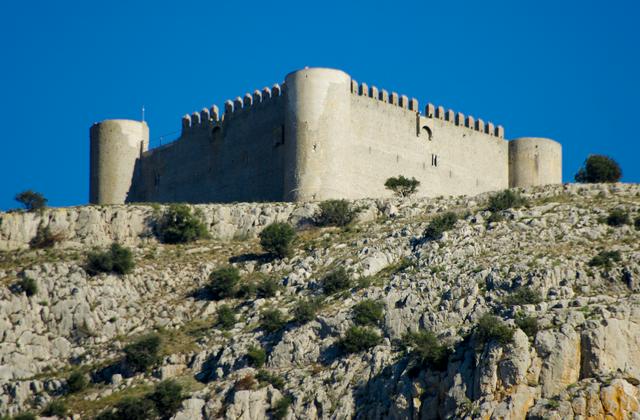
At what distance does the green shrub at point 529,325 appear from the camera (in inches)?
1646

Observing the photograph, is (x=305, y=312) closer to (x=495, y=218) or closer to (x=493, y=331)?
(x=495, y=218)

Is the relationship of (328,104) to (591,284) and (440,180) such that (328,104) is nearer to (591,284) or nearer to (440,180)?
(440,180)

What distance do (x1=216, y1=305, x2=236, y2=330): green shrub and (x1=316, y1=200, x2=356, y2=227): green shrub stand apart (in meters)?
8.29

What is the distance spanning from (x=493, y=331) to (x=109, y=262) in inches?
752

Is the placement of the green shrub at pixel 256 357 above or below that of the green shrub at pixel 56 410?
above

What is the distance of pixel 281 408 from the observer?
4512 centimetres

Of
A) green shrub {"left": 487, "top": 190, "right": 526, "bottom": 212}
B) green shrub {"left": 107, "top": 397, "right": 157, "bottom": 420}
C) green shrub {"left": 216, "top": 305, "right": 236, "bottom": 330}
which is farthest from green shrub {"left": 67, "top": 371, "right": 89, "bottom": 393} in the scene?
green shrub {"left": 487, "top": 190, "right": 526, "bottom": 212}

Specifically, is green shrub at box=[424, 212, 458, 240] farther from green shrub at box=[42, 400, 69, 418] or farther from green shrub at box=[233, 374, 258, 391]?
green shrub at box=[42, 400, 69, 418]

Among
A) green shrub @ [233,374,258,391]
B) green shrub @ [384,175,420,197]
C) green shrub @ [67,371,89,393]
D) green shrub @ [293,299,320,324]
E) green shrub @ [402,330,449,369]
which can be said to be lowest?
green shrub @ [67,371,89,393]

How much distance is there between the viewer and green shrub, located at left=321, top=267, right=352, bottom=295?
169ft

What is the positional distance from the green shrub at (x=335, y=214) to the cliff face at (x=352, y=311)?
1.68 ft

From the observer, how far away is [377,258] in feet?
175

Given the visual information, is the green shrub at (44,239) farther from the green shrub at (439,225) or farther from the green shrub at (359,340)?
the green shrub at (359,340)

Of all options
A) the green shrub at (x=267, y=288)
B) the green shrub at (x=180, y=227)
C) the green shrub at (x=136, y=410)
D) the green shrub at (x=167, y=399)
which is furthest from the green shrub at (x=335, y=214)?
the green shrub at (x=136, y=410)
